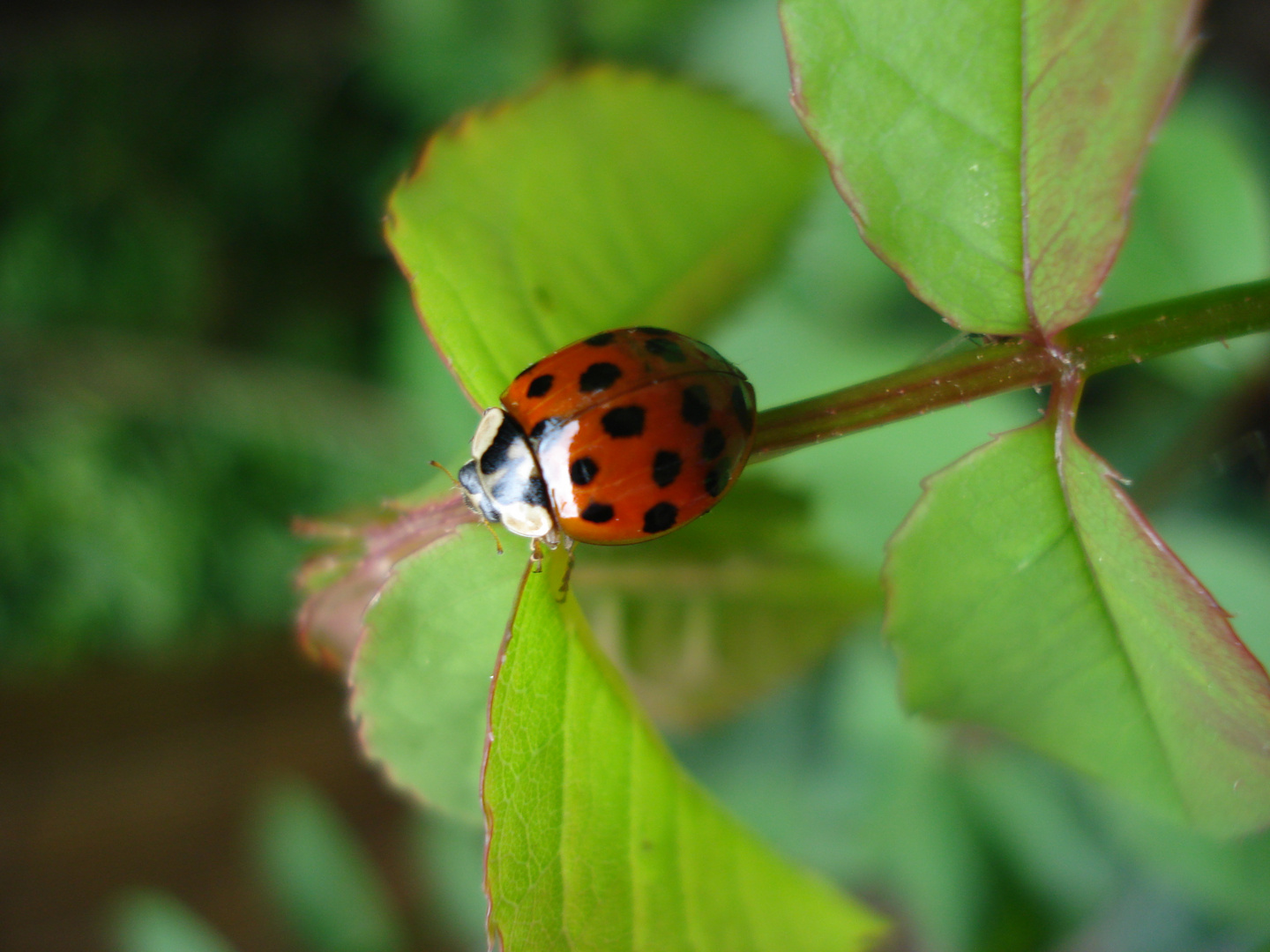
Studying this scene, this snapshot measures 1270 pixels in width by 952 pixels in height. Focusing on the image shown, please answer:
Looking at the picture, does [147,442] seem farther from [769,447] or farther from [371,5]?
[769,447]

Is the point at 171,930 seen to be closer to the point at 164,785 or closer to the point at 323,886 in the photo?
the point at 323,886

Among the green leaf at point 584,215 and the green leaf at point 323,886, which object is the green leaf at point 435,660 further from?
the green leaf at point 323,886

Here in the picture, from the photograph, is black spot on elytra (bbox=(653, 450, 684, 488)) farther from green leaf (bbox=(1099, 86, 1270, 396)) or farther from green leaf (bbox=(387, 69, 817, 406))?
green leaf (bbox=(1099, 86, 1270, 396))

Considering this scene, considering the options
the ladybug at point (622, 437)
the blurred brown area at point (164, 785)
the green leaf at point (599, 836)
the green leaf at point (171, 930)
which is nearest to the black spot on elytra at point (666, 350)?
the ladybug at point (622, 437)

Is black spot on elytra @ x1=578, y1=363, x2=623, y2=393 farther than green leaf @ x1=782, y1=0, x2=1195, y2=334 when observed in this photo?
Yes

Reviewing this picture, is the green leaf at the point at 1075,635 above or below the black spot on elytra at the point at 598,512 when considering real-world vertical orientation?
below

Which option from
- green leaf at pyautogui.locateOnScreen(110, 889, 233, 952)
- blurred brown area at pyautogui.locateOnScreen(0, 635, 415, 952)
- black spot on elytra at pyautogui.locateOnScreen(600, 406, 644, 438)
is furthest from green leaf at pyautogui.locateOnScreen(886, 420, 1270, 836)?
blurred brown area at pyautogui.locateOnScreen(0, 635, 415, 952)

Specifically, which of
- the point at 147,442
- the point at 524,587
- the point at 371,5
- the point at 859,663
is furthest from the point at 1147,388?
the point at 147,442
